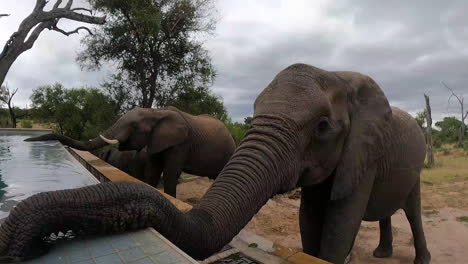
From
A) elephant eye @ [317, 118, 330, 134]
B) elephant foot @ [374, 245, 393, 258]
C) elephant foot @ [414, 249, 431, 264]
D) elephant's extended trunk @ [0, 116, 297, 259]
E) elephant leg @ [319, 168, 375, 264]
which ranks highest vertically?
elephant eye @ [317, 118, 330, 134]

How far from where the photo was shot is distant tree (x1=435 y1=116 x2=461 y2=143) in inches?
1746

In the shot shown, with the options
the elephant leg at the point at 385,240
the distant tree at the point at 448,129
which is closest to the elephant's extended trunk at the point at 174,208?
the elephant leg at the point at 385,240

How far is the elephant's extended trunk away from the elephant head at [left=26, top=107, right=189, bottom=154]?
5578mm

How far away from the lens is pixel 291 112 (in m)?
2.63

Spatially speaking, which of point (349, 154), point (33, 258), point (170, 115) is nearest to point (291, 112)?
point (349, 154)

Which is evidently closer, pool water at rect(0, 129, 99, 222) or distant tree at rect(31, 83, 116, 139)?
pool water at rect(0, 129, 99, 222)

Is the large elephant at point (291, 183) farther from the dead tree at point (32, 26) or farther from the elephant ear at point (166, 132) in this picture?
the dead tree at point (32, 26)

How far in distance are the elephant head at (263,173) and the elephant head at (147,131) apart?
5340 millimetres

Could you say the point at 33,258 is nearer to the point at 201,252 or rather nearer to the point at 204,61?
the point at 201,252

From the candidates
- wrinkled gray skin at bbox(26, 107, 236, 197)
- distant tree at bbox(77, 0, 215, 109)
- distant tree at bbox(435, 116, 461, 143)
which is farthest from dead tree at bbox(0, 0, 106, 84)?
distant tree at bbox(435, 116, 461, 143)

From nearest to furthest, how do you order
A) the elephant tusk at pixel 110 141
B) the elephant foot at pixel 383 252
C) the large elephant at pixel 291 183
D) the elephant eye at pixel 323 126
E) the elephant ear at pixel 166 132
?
the large elephant at pixel 291 183 → the elephant eye at pixel 323 126 → the elephant foot at pixel 383 252 → the elephant tusk at pixel 110 141 → the elephant ear at pixel 166 132

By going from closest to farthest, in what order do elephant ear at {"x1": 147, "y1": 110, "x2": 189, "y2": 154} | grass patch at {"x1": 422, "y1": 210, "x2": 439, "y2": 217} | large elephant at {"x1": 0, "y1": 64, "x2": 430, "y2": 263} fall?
large elephant at {"x1": 0, "y1": 64, "x2": 430, "y2": 263}
elephant ear at {"x1": 147, "y1": 110, "x2": 189, "y2": 154}
grass patch at {"x1": 422, "y1": 210, "x2": 439, "y2": 217}

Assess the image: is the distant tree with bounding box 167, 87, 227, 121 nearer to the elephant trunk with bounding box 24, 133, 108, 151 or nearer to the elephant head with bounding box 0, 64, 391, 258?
the elephant trunk with bounding box 24, 133, 108, 151

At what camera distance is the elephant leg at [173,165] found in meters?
8.05
